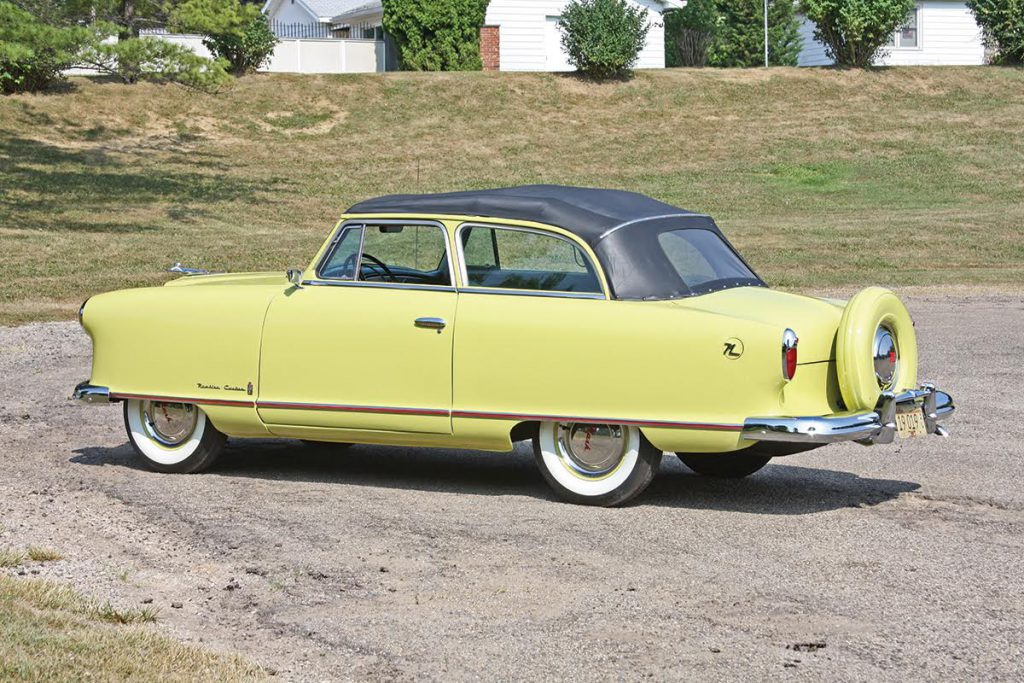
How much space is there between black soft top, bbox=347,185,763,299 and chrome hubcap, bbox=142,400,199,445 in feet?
5.53

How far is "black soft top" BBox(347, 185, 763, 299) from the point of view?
7.90 metres

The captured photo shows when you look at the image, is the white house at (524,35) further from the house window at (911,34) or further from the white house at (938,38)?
the white house at (938,38)

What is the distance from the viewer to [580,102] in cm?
4003

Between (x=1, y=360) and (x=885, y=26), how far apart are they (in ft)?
107

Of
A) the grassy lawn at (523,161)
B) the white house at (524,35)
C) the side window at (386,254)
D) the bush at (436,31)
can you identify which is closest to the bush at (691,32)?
the white house at (524,35)

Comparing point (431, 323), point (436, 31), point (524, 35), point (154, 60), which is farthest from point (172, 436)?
point (524, 35)

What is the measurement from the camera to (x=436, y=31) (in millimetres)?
42125

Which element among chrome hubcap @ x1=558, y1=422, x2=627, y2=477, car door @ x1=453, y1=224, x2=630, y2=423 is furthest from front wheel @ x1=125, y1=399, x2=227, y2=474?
chrome hubcap @ x1=558, y1=422, x2=627, y2=477

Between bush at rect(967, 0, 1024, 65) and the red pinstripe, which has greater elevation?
bush at rect(967, 0, 1024, 65)

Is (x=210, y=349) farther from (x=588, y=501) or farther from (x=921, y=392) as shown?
(x=921, y=392)

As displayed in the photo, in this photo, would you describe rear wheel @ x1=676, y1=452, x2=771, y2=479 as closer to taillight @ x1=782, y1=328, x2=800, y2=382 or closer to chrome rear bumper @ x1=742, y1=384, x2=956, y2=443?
chrome rear bumper @ x1=742, y1=384, x2=956, y2=443

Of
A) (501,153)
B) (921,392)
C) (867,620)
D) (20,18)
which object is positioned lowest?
(867,620)

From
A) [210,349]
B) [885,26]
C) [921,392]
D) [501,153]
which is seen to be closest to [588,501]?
[921,392]

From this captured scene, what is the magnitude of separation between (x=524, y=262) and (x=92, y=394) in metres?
3.01
